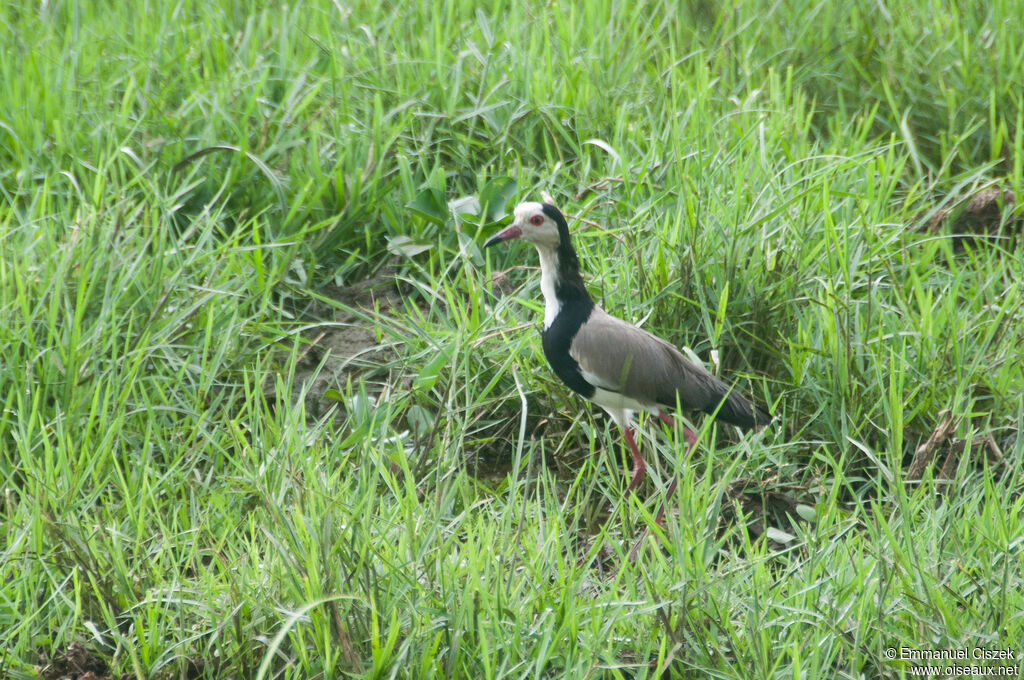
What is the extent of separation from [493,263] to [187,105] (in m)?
1.37

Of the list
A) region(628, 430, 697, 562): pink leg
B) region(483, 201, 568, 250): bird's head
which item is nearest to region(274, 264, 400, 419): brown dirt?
region(483, 201, 568, 250): bird's head

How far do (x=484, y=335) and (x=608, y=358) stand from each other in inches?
19.4

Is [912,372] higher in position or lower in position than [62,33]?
lower

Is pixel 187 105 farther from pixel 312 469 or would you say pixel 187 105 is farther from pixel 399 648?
pixel 399 648

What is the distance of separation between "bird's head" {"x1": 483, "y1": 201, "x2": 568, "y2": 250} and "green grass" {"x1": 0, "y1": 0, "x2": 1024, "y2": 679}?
30cm

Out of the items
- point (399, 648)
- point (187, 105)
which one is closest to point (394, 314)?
point (187, 105)

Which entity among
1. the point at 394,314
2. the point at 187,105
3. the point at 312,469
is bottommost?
the point at 394,314

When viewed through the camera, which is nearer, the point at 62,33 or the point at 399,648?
the point at 399,648

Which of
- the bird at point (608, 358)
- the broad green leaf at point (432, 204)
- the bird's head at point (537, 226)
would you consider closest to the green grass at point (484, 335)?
the broad green leaf at point (432, 204)

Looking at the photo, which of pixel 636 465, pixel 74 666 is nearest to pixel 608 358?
pixel 636 465

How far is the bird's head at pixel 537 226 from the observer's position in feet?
11.8

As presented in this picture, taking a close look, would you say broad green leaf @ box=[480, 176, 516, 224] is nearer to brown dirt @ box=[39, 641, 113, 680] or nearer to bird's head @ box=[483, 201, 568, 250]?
bird's head @ box=[483, 201, 568, 250]

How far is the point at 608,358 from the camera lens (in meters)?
3.51

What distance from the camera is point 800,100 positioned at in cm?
481
